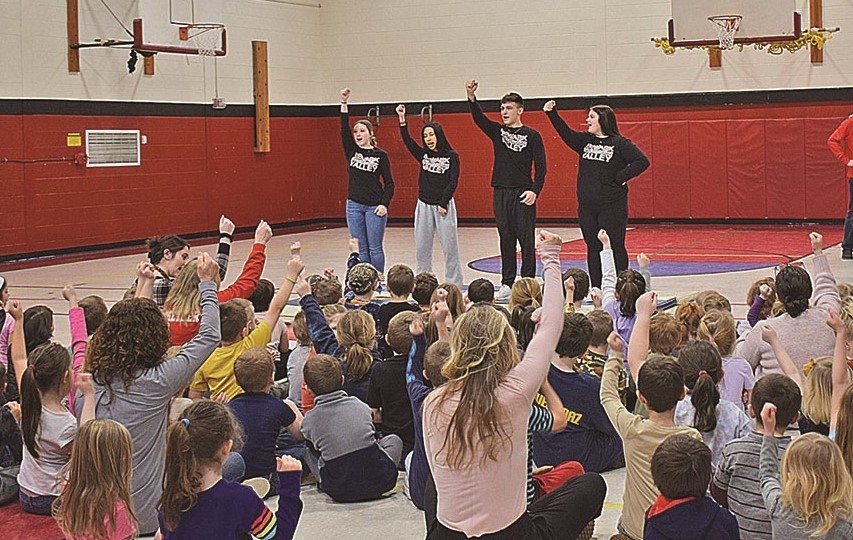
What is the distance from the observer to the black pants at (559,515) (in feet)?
11.5

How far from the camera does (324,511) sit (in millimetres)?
5137

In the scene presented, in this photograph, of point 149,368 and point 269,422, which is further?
point 269,422

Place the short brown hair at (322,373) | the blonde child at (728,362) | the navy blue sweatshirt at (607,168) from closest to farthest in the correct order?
the short brown hair at (322,373)
the blonde child at (728,362)
the navy blue sweatshirt at (607,168)

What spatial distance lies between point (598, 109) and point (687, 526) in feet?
23.2

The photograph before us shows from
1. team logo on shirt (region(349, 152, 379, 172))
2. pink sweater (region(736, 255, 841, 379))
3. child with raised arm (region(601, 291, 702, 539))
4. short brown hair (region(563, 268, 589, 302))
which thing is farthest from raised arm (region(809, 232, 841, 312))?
team logo on shirt (region(349, 152, 379, 172))

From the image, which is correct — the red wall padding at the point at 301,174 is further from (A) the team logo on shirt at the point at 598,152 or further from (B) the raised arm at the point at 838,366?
(B) the raised arm at the point at 838,366

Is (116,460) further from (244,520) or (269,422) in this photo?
(269,422)

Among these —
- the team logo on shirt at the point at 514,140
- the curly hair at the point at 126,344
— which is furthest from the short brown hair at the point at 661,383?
the team logo on shirt at the point at 514,140

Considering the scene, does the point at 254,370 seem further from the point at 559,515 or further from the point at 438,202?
the point at 438,202

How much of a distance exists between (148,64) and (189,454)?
1512 centimetres

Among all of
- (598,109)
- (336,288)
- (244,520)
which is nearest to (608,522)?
→ (244,520)

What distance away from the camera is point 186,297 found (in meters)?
6.33

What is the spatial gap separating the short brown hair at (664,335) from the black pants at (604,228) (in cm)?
431

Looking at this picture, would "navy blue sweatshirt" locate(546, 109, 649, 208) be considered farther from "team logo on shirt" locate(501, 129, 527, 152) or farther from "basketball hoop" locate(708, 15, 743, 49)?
"basketball hoop" locate(708, 15, 743, 49)
